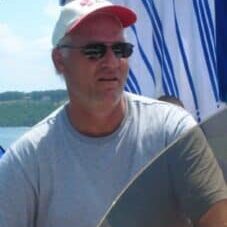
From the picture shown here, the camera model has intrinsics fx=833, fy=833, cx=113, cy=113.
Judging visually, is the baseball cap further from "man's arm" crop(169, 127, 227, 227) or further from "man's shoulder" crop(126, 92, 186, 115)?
"man's arm" crop(169, 127, 227, 227)

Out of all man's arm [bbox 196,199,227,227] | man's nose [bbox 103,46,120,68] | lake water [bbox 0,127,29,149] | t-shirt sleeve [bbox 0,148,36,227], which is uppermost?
man's nose [bbox 103,46,120,68]

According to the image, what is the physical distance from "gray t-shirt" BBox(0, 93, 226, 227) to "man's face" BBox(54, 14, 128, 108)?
108mm

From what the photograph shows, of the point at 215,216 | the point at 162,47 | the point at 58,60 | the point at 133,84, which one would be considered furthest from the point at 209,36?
the point at 215,216

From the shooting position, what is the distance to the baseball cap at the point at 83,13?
2.92m

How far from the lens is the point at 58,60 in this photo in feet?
10.4

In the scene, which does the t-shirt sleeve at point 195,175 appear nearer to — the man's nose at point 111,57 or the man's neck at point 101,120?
the man's neck at point 101,120

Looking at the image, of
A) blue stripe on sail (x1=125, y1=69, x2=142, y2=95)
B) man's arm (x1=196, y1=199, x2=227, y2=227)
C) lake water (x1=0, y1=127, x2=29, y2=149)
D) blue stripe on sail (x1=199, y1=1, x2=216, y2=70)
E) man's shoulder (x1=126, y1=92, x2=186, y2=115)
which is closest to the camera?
man's arm (x1=196, y1=199, x2=227, y2=227)

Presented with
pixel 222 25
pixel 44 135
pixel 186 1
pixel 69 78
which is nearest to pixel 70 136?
pixel 44 135

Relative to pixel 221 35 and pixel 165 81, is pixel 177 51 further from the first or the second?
pixel 221 35

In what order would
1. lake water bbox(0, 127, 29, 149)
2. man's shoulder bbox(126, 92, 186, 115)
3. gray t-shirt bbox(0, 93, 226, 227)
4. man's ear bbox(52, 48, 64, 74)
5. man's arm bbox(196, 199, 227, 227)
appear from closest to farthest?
1. man's arm bbox(196, 199, 227, 227)
2. gray t-shirt bbox(0, 93, 226, 227)
3. man's shoulder bbox(126, 92, 186, 115)
4. man's ear bbox(52, 48, 64, 74)
5. lake water bbox(0, 127, 29, 149)

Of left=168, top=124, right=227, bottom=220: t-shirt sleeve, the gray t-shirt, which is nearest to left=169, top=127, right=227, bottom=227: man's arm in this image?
left=168, top=124, right=227, bottom=220: t-shirt sleeve

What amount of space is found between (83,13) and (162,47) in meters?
3.01

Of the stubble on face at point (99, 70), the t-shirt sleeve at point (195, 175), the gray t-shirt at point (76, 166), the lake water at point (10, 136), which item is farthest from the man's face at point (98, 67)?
the t-shirt sleeve at point (195, 175)

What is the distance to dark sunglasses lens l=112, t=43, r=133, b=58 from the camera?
2906mm
